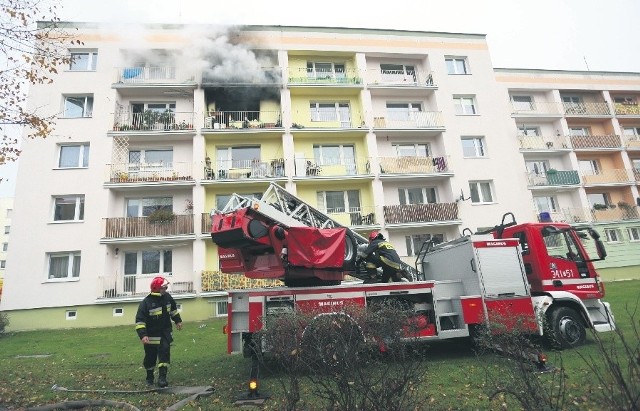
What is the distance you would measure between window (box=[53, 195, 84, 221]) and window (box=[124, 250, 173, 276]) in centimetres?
302

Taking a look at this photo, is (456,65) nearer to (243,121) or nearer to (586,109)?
(586,109)

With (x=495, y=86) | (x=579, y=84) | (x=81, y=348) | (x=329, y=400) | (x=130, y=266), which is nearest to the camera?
(x=329, y=400)

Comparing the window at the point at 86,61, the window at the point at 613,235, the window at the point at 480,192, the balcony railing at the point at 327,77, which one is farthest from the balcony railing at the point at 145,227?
the window at the point at 613,235

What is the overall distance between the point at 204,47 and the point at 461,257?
61.8ft

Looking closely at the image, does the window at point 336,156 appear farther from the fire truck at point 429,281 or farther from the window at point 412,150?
the fire truck at point 429,281

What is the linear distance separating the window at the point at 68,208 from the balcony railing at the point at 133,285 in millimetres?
3515

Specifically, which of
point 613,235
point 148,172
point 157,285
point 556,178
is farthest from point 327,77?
point 613,235

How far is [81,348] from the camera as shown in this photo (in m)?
11.7

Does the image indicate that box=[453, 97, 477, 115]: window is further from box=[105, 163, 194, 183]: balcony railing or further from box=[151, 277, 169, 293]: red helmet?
box=[151, 277, 169, 293]: red helmet

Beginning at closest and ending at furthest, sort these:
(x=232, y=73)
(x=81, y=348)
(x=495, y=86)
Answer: (x=81, y=348)
(x=232, y=73)
(x=495, y=86)

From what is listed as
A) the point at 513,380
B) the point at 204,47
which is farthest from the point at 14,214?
the point at 513,380

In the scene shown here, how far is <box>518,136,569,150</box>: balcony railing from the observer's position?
24.9m

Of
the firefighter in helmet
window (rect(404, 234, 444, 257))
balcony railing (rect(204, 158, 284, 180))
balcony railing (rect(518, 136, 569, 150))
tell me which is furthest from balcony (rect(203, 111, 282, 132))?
balcony railing (rect(518, 136, 569, 150))

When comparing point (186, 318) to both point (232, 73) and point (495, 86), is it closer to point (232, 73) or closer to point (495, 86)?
point (232, 73)
